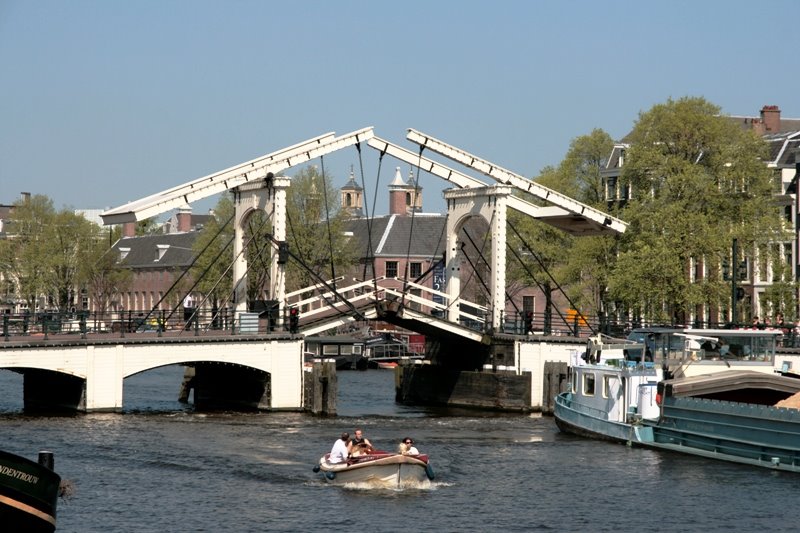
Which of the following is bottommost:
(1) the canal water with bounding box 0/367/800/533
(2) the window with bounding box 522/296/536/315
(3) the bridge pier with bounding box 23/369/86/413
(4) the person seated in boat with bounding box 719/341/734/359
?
(1) the canal water with bounding box 0/367/800/533

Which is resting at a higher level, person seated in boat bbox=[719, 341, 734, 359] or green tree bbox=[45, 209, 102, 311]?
green tree bbox=[45, 209, 102, 311]

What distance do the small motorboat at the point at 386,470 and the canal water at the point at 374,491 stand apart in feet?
0.82

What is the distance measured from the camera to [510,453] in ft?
140

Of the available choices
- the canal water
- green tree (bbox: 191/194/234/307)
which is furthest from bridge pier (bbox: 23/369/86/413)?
green tree (bbox: 191/194/234/307)

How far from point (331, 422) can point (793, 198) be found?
1255 inches

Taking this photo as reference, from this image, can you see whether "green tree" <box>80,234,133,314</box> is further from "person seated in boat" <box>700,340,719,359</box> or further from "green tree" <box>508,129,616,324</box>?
"person seated in boat" <box>700,340,719,359</box>

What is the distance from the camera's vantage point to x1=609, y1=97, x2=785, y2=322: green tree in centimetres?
6550

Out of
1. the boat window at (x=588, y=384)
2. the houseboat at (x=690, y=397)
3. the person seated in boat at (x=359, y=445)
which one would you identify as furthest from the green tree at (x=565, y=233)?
the person seated in boat at (x=359, y=445)

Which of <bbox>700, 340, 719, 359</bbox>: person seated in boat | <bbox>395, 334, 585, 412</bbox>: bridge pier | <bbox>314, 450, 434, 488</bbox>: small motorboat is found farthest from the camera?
<bbox>395, 334, 585, 412</bbox>: bridge pier

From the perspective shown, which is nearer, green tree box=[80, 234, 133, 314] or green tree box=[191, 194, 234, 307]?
green tree box=[191, 194, 234, 307]

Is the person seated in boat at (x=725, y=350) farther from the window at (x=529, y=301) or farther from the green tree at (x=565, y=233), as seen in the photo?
the window at (x=529, y=301)

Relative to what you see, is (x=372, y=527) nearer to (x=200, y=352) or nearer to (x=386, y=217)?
(x=200, y=352)

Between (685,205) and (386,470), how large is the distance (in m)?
35.4

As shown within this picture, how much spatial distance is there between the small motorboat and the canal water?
0.25m
